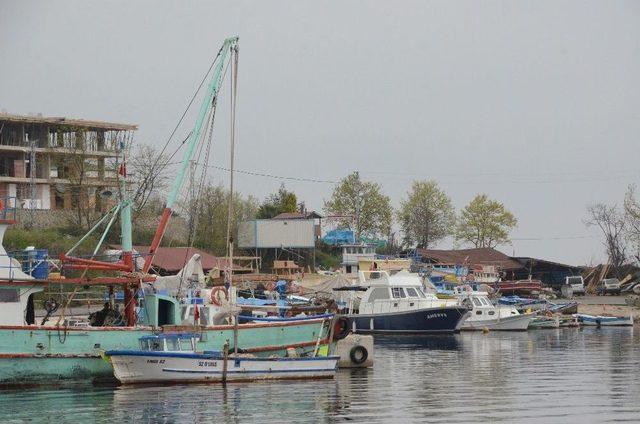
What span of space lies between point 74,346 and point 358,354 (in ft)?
37.7

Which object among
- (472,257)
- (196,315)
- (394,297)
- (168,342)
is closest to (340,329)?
(196,315)

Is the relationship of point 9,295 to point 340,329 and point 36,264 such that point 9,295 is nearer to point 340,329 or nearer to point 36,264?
point 36,264

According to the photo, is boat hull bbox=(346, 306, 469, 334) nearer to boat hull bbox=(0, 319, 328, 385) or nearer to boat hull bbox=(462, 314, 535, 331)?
boat hull bbox=(462, 314, 535, 331)

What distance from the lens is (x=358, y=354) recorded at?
44344mm

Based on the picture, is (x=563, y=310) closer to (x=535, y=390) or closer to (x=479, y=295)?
(x=479, y=295)

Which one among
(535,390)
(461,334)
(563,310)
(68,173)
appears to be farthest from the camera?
(68,173)

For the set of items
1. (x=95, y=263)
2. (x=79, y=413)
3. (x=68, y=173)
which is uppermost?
(x=68, y=173)

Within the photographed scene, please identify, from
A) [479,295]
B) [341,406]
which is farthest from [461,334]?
[341,406]

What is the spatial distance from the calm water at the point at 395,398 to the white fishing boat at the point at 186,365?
546 millimetres

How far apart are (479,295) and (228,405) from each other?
44.0 meters

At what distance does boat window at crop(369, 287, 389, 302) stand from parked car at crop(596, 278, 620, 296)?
4177 centimetres

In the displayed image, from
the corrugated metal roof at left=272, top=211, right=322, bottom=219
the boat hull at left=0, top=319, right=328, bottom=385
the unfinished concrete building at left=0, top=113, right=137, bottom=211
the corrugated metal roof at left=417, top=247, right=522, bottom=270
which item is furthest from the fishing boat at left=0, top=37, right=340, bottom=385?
the corrugated metal roof at left=417, top=247, right=522, bottom=270

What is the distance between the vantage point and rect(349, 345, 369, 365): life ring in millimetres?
44219

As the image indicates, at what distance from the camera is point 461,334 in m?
69.8
